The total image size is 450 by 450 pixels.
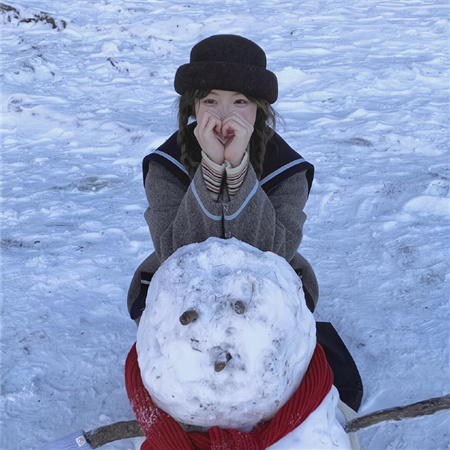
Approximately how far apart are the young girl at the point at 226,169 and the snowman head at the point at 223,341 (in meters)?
0.22

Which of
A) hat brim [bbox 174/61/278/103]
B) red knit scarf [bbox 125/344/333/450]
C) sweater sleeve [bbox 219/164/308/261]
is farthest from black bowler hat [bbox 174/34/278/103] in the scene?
red knit scarf [bbox 125/344/333/450]

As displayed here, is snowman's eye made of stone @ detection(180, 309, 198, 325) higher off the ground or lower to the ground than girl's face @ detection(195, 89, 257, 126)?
lower

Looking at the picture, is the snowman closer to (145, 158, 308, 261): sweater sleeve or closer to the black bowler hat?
(145, 158, 308, 261): sweater sleeve

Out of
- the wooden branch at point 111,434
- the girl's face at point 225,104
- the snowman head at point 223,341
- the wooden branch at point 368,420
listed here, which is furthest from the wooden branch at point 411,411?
the girl's face at point 225,104

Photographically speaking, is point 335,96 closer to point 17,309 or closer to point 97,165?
point 97,165

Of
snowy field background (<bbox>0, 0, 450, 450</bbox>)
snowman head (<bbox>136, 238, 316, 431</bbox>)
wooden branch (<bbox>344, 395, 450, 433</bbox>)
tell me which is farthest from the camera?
snowy field background (<bbox>0, 0, 450, 450</bbox>)

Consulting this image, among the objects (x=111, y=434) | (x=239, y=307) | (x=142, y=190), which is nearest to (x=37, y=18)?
(x=142, y=190)

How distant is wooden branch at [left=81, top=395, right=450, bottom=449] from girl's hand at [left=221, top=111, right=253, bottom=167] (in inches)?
27.0

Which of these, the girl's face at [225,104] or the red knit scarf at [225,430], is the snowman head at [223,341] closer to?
the red knit scarf at [225,430]

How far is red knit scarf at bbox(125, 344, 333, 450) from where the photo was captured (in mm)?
1133

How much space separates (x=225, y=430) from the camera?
1.15 meters

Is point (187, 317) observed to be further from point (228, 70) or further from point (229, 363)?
point (228, 70)

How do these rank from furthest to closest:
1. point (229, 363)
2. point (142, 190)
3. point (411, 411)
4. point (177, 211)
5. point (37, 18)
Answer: point (37, 18)
point (142, 190)
point (177, 211)
point (411, 411)
point (229, 363)

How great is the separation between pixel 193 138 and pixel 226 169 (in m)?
0.40
